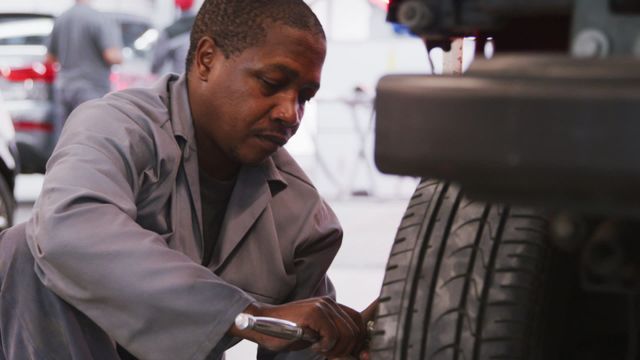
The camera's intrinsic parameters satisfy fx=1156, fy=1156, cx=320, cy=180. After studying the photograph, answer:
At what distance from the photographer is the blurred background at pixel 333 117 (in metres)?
5.21

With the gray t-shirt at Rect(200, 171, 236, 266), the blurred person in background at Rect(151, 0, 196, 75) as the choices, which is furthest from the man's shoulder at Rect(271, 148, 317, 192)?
the blurred person in background at Rect(151, 0, 196, 75)

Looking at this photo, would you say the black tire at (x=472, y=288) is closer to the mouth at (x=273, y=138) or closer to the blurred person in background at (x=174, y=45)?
the mouth at (x=273, y=138)

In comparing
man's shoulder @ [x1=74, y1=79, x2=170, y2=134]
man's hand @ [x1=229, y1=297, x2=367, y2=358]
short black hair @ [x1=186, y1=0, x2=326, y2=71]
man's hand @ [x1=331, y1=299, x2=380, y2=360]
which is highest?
short black hair @ [x1=186, y1=0, x2=326, y2=71]

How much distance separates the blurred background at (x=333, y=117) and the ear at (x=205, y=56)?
3.99ft

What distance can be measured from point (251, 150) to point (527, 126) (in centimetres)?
114

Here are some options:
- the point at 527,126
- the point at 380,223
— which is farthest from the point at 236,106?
the point at 380,223

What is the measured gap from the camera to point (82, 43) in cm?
718

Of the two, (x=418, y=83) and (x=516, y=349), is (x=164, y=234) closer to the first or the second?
(x=516, y=349)

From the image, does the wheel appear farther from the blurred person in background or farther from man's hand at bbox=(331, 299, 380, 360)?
man's hand at bbox=(331, 299, 380, 360)

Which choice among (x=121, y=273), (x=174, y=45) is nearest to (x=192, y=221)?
(x=121, y=273)

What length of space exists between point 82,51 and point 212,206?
506 centimetres

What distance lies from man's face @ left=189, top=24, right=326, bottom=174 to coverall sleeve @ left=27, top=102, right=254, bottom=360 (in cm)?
28

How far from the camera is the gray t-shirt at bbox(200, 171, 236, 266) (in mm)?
2314

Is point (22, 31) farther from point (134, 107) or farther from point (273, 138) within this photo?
point (273, 138)
